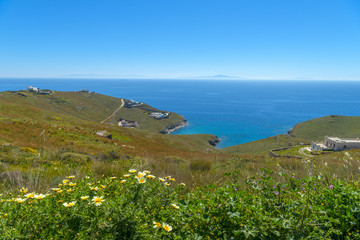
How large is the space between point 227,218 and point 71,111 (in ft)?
319

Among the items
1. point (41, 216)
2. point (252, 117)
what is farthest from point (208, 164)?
point (252, 117)

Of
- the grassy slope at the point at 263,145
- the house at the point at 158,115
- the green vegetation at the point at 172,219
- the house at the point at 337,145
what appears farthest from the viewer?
the house at the point at 158,115

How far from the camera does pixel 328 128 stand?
8506 cm

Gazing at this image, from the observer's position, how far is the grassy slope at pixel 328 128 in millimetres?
78562

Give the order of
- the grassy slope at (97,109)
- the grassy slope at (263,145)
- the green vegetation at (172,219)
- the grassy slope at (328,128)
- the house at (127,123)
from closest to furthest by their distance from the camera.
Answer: the green vegetation at (172,219)
the grassy slope at (263,145)
the grassy slope at (328,128)
the grassy slope at (97,109)
the house at (127,123)

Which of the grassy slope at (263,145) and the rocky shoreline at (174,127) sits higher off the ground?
the grassy slope at (263,145)

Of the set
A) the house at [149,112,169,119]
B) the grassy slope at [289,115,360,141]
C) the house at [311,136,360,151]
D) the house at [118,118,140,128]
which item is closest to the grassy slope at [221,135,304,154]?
the house at [311,136,360,151]

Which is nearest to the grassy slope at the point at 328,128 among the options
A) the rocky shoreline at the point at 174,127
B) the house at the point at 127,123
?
the rocky shoreline at the point at 174,127

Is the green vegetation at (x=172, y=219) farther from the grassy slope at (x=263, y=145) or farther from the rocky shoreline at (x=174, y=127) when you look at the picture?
the rocky shoreline at (x=174, y=127)

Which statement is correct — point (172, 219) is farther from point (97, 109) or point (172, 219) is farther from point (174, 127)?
point (97, 109)

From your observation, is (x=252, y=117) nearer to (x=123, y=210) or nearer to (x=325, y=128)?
(x=325, y=128)

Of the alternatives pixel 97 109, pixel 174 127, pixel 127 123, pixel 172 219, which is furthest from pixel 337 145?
pixel 97 109

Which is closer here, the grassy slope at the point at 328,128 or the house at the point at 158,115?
the grassy slope at the point at 328,128

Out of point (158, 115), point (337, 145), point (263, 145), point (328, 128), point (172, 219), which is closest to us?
point (172, 219)
